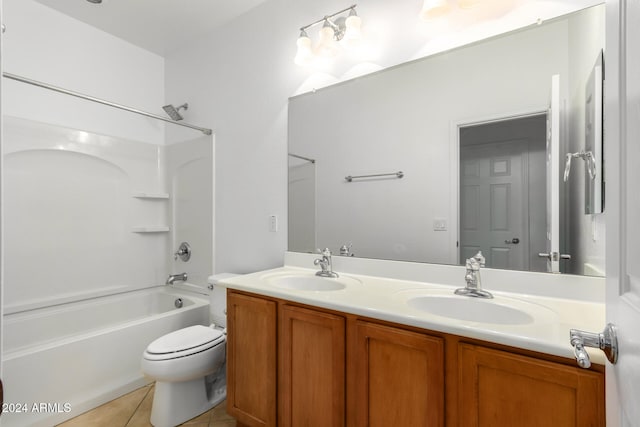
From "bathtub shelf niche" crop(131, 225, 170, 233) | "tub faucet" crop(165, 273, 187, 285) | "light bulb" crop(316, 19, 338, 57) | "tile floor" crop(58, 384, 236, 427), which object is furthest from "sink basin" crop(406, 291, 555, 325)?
"bathtub shelf niche" crop(131, 225, 170, 233)

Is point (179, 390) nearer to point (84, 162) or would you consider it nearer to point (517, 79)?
point (84, 162)

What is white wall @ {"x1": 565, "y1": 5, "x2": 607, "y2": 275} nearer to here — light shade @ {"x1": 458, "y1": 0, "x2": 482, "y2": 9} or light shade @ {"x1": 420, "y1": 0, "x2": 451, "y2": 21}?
light shade @ {"x1": 458, "y1": 0, "x2": 482, "y2": 9}

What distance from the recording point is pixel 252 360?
58.1 inches

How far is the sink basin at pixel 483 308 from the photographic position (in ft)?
3.55

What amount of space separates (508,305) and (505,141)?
71 cm

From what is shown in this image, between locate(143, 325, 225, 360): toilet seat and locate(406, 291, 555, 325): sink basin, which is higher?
locate(406, 291, 555, 325): sink basin

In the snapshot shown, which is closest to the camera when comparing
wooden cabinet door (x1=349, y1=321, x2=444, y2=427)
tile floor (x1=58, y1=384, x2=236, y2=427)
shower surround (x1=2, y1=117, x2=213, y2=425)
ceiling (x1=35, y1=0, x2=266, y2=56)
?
wooden cabinet door (x1=349, y1=321, x2=444, y2=427)

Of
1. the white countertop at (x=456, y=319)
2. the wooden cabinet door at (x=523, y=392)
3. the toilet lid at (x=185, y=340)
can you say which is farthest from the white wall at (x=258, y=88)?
the wooden cabinet door at (x=523, y=392)

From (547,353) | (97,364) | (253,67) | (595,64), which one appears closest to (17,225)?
(97,364)

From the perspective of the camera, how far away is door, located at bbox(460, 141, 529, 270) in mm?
1306

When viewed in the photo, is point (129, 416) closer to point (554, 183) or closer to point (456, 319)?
point (456, 319)

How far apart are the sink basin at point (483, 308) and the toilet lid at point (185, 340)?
1.21 meters

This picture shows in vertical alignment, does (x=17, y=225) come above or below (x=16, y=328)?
above

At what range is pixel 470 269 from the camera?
1273mm
